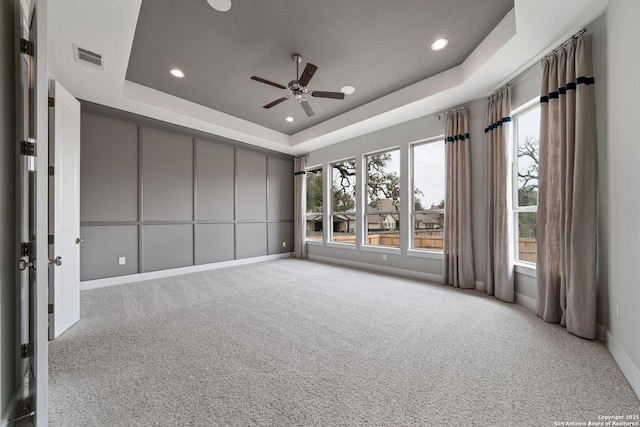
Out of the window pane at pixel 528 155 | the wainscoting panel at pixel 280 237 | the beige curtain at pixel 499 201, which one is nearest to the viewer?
the window pane at pixel 528 155

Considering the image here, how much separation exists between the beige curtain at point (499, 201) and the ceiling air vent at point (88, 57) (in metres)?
4.80

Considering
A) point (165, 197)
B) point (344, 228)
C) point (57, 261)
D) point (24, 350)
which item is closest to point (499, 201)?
point (344, 228)

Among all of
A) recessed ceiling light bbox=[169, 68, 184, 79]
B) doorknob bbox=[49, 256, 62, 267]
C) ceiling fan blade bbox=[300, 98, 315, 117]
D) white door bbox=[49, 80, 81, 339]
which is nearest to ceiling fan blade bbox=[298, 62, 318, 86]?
ceiling fan blade bbox=[300, 98, 315, 117]

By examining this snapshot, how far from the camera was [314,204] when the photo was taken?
6.61 meters

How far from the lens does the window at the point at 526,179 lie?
306cm

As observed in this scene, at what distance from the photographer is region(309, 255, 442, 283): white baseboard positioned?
4.23m

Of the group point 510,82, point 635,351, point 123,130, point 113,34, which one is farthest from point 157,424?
point 510,82

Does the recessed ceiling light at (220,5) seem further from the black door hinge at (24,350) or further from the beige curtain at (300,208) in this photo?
the beige curtain at (300,208)

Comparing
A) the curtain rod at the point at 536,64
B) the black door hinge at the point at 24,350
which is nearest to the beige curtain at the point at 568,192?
A: the curtain rod at the point at 536,64

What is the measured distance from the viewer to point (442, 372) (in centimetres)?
176

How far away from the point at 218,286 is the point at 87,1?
345cm

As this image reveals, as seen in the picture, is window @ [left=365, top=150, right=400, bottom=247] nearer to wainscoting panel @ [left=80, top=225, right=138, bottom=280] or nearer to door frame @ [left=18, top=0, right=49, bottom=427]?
wainscoting panel @ [left=80, top=225, right=138, bottom=280]

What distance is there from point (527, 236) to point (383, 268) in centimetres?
238

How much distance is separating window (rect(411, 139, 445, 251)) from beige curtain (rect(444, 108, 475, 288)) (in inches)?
13.3
